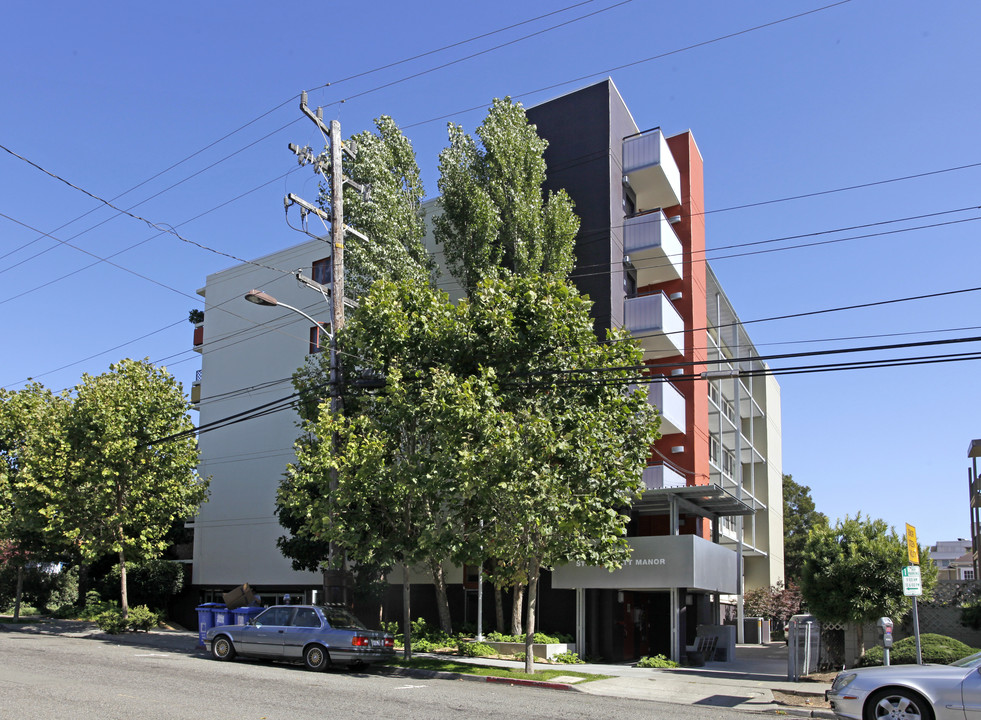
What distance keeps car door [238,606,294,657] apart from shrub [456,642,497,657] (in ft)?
18.8

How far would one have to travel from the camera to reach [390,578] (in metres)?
29.7

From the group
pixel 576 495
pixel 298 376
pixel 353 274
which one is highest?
pixel 353 274

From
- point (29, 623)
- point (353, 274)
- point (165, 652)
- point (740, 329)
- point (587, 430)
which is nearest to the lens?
point (587, 430)

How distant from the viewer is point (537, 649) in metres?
22.8

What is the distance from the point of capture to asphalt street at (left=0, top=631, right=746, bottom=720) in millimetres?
11281

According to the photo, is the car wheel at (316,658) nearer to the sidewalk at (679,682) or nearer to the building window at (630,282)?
the sidewalk at (679,682)

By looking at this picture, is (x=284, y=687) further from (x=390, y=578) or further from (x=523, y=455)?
(x=390, y=578)

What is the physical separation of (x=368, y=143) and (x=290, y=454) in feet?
49.1

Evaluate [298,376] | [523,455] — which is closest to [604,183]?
[298,376]

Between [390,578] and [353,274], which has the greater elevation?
[353,274]

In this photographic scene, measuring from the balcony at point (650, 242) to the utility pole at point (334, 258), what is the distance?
36.9ft

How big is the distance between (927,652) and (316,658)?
40.7 feet

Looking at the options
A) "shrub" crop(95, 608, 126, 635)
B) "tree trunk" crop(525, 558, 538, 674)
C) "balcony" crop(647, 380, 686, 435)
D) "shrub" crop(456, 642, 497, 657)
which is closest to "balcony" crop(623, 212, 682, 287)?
"balcony" crop(647, 380, 686, 435)

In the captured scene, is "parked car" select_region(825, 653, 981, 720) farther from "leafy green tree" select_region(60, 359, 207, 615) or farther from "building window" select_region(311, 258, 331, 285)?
"building window" select_region(311, 258, 331, 285)
